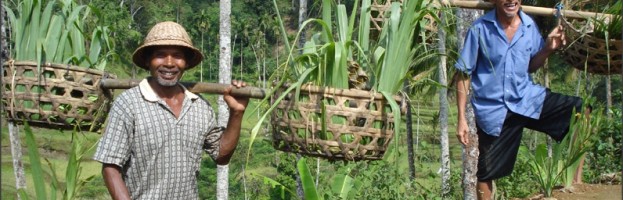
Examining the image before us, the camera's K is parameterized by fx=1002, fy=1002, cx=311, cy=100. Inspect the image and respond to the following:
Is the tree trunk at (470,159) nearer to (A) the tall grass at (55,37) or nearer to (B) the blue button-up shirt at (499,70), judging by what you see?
(B) the blue button-up shirt at (499,70)

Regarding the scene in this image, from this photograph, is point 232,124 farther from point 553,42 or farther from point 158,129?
point 553,42

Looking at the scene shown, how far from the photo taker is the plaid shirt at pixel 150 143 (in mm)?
3133

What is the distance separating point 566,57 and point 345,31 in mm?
1216

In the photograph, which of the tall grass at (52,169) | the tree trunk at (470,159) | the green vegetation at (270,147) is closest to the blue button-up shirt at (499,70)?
the green vegetation at (270,147)

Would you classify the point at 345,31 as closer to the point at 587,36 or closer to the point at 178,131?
the point at 178,131

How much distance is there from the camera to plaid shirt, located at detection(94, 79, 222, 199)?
123 inches

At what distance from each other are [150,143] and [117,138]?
11cm

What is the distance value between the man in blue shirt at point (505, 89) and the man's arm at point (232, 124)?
0.92m

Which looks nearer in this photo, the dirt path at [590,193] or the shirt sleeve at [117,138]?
the shirt sleeve at [117,138]

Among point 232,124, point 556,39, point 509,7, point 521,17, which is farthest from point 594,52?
point 232,124

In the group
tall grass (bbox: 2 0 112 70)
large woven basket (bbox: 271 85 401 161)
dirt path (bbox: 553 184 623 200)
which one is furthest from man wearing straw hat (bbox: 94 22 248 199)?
dirt path (bbox: 553 184 623 200)

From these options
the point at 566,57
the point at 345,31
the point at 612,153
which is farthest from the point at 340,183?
the point at 612,153

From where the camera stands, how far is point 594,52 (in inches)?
154

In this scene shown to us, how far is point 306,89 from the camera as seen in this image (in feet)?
10.5
